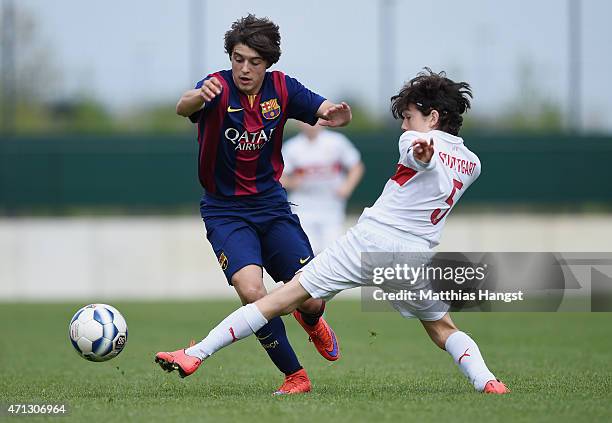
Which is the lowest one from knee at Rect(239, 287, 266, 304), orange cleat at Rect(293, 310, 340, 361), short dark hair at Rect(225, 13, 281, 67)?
orange cleat at Rect(293, 310, 340, 361)

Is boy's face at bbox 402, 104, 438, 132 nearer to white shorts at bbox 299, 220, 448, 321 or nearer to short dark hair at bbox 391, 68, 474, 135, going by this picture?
short dark hair at bbox 391, 68, 474, 135

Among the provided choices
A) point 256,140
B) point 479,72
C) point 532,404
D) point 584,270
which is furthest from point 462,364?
point 479,72

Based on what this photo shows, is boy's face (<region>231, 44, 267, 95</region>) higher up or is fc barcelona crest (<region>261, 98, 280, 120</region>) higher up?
boy's face (<region>231, 44, 267, 95</region>)

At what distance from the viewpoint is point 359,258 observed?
5.93 meters

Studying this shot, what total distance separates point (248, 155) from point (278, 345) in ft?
4.06

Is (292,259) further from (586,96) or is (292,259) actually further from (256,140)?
(586,96)

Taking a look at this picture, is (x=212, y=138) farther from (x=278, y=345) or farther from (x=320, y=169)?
(x=320, y=169)

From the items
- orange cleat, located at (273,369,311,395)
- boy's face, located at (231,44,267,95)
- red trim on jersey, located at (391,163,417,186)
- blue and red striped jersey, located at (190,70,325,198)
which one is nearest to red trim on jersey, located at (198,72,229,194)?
blue and red striped jersey, located at (190,70,325,198)

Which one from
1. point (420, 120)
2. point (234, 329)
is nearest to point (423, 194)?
point (420, 120)

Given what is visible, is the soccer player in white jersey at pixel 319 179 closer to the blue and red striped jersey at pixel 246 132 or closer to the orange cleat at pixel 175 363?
the blue and red striped jersey at pixel 246 132

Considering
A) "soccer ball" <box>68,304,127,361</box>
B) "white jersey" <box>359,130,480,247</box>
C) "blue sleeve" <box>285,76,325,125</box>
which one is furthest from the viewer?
"blue sleeve" <box>285,76,325,125</box>

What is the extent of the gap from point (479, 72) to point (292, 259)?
434 inches

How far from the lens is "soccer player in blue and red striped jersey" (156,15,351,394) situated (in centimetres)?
639

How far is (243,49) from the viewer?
639 cm
